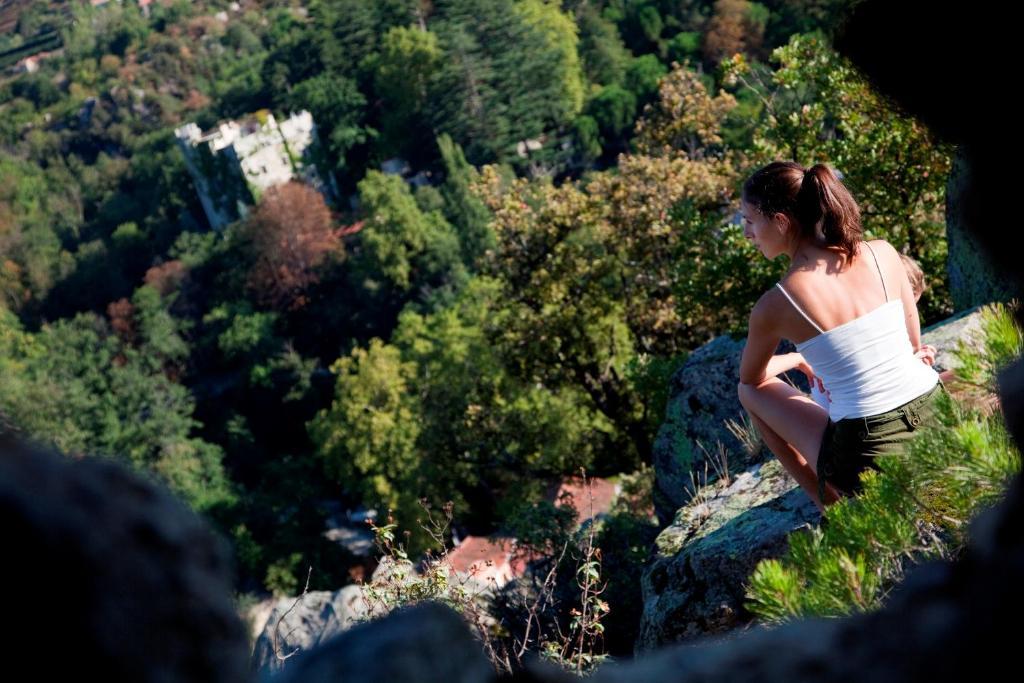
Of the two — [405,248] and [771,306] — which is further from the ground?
[771,306]

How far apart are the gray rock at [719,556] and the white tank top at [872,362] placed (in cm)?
77

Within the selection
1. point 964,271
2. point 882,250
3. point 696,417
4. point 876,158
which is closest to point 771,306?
point 882,250

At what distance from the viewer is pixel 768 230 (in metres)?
3.20

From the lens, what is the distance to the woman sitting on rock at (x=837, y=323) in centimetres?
294

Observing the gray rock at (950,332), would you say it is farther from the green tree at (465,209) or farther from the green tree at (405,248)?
the green tree at (405,248)

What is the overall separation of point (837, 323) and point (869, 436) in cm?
42

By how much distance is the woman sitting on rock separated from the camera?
2.94m

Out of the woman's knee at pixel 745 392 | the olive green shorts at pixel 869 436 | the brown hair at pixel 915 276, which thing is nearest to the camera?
the olive green shorts at pixel 869 436

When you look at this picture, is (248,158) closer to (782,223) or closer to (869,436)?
(782,223)

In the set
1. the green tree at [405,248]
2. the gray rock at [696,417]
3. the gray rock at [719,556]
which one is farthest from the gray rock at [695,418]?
the green tree at [405,248]

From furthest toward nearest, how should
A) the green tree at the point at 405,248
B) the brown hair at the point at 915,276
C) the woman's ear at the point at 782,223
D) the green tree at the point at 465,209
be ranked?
1. the green tree at the point at 465,209
2. the green tree at the point at 405,248
3. the brown hair at the point at 915,276
4. the woman's ear at the point at 782,223

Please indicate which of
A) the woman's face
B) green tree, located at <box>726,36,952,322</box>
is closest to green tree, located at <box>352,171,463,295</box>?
green tree, located at <box>726,36,952,322</box>

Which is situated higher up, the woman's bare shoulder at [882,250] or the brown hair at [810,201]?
the brown hair at [810,201]

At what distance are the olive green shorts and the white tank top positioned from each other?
2cm
